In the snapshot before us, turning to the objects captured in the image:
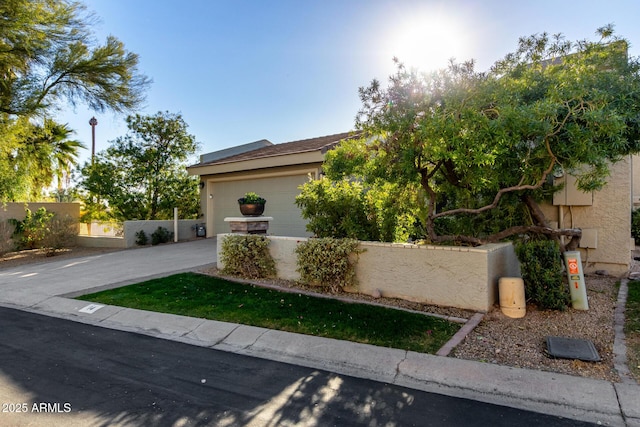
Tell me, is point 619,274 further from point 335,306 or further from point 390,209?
A: point 335,306

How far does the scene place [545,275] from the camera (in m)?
5.38

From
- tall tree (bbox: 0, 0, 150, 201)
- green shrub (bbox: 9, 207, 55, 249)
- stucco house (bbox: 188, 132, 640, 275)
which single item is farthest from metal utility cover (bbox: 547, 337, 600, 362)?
green shrub (bbox: 9, 207, 55, 249)

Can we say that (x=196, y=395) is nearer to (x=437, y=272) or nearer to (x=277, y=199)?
(x=437, y=272)

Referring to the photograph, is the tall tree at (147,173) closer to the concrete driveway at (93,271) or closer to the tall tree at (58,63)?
the tall tree at (58,63)

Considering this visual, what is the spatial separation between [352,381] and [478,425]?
47.2 inches

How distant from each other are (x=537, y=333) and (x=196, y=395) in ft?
13.6

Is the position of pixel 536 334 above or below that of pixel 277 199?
below

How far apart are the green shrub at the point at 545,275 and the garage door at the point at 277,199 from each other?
7159 millimetres

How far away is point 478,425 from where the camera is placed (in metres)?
2.85

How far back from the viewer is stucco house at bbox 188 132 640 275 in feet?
24.9

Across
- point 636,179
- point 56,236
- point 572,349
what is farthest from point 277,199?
point 636,179

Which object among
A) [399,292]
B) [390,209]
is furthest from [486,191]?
[399,292]

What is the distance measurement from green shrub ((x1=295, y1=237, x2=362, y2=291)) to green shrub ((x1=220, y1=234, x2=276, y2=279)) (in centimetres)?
113

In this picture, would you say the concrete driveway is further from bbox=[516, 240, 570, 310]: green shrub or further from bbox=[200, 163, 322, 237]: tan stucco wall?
bbox=[516, 240, 570, 310]: green shrub
